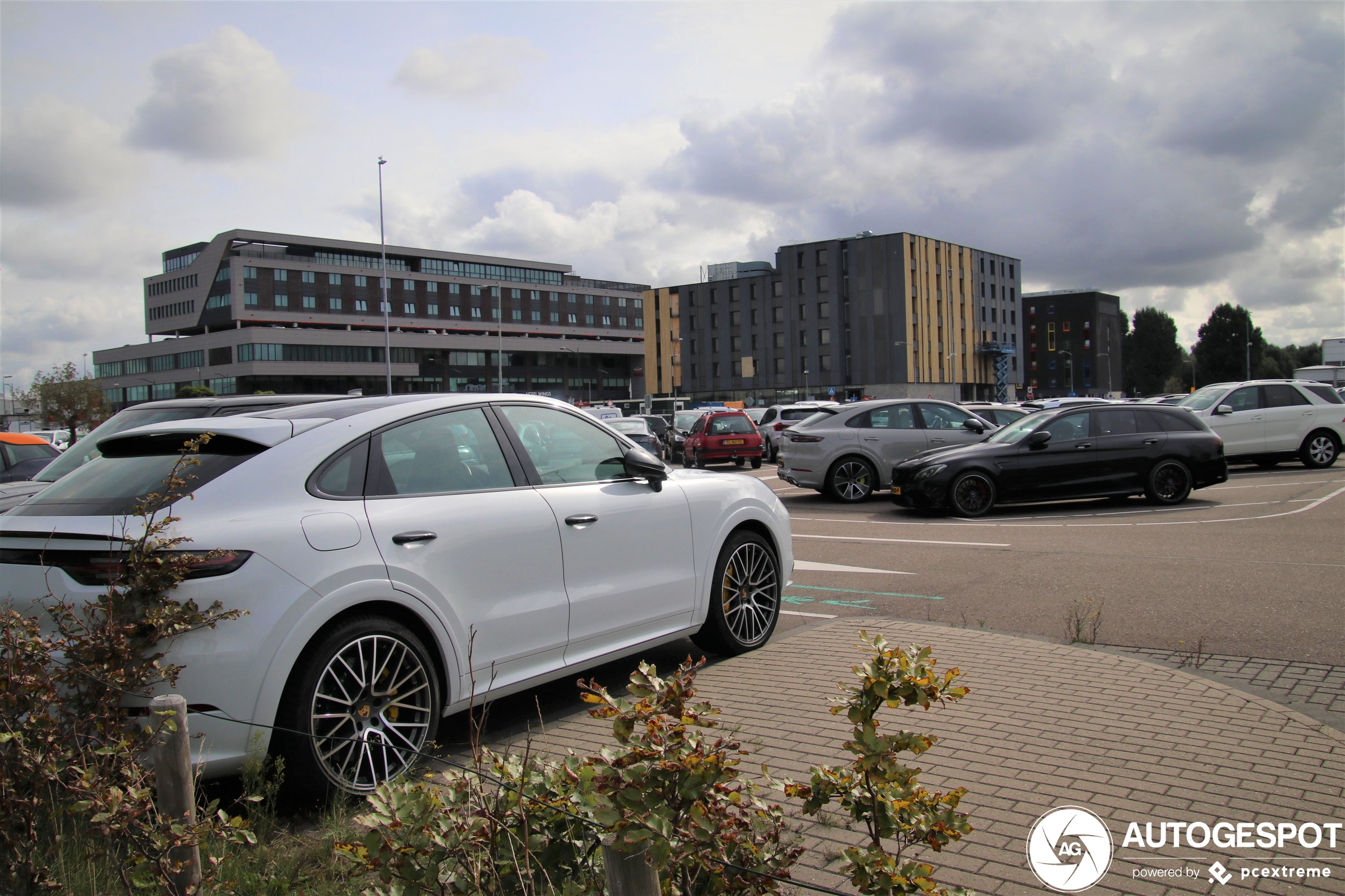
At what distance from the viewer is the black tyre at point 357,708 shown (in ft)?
11.4

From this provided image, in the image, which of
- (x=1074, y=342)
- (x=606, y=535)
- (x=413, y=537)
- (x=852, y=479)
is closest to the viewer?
(x=413, y=537)

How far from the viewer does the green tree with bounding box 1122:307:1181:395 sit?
411 feet

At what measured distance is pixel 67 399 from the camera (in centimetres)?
6719

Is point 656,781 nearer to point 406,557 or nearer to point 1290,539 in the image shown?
point 406,557

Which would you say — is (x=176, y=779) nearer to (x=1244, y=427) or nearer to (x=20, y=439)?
(x=20, y=439)

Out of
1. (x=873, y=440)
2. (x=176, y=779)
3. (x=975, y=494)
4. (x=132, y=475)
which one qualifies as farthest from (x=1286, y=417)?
(x=176, y=779)

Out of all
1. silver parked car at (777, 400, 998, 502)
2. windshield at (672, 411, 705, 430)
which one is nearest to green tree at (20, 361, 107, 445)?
windshield at (672, 411, 705, 430)

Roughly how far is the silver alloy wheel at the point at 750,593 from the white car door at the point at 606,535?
456 millimetres

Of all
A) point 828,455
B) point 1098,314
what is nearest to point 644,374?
point 1098,314

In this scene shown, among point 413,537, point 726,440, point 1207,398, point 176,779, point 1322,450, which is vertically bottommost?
point 176,779

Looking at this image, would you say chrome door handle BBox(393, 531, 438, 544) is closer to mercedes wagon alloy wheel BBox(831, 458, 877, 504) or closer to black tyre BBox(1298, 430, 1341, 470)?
mercedes wagon alloy wheel BBox(831, 458, 877, 504)

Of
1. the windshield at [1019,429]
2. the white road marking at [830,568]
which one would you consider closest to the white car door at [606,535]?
the white road marking at [830,568]

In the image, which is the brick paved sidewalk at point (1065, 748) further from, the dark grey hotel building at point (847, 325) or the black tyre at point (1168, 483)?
the dark grey hotel building at point (847, 325)

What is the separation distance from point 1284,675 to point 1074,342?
148 meters
